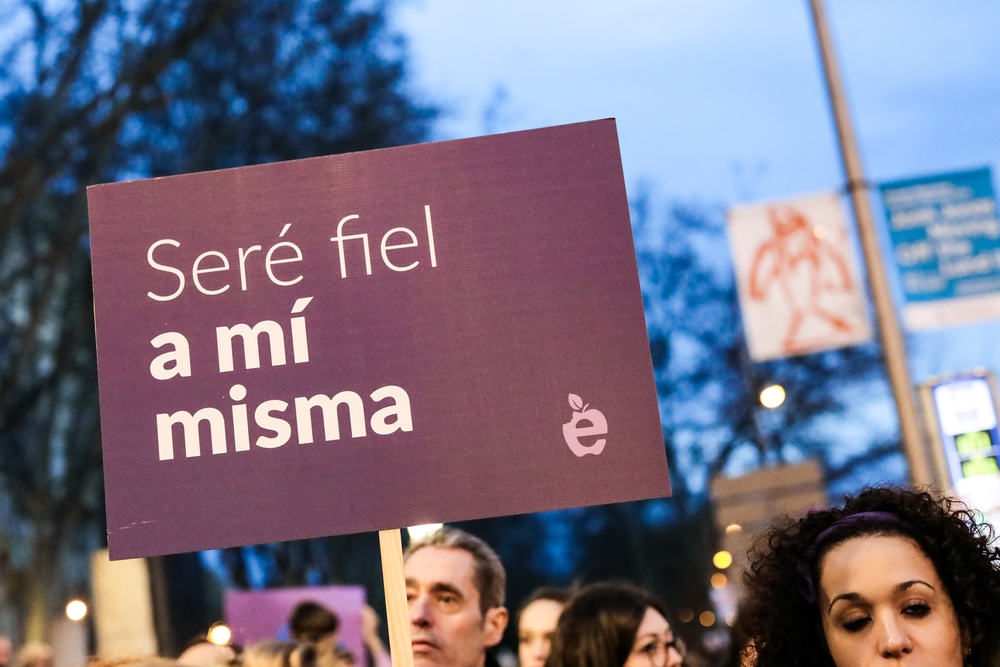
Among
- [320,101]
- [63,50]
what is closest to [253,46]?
[320,101]

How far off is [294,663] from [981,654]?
10.4 ft

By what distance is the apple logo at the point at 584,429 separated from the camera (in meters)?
3.31

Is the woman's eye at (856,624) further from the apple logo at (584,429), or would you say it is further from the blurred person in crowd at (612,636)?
the blurred person in crowd at (612,636)

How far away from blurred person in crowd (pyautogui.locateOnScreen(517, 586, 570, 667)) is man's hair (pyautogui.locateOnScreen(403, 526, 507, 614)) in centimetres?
124

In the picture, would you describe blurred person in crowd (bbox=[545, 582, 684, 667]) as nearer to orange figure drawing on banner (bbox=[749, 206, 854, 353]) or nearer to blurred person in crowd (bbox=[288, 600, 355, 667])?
blurred person in crowd (bbox=[288, 600, 355, 667])

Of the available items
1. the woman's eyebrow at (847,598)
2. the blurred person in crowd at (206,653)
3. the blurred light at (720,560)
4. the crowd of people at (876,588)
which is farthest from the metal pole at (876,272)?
Answer: the blurred light at (720,560)

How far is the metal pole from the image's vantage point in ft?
30.8

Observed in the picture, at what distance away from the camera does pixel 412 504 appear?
329cm

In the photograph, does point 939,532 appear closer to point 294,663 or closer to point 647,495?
point 647,495

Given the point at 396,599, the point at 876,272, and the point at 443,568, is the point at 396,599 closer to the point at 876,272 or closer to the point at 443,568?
the point at 443,568

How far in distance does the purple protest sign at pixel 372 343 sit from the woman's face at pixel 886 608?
49cm

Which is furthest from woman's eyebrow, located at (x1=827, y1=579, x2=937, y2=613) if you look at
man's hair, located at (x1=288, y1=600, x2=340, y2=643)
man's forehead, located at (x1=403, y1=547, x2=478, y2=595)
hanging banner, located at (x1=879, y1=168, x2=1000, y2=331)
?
hanging banner, located at (x1=879, y1=168, x2=1000, y2=331)

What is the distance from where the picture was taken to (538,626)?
6.83m

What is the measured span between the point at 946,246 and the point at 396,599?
7.25 metres
